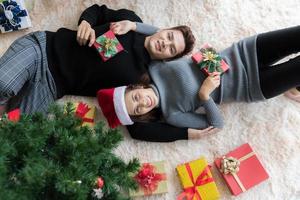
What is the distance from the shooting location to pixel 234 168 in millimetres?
1331

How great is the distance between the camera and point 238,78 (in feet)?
4.44

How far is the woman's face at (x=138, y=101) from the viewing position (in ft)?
4.29

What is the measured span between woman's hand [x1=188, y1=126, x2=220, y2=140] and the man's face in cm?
29

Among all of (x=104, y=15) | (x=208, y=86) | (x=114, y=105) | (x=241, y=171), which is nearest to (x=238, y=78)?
(x=208, y=86)

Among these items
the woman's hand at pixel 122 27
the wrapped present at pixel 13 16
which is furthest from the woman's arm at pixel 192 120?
the wrapped present at pixel 13 16

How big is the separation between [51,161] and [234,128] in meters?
0.86

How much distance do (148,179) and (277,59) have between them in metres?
0.64

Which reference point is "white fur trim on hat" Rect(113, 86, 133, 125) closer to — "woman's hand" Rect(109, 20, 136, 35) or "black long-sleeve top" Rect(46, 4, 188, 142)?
"black long-sleeve top" Rect(46, 4, 188, 142)

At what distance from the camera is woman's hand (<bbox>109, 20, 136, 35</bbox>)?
1392 mm

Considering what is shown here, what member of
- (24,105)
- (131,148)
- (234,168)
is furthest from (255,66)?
(24,105)

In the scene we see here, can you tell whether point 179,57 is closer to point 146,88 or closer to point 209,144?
point 146,88

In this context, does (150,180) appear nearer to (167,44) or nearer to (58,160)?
(167,44)

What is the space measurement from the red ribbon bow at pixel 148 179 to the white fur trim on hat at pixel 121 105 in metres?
0.18

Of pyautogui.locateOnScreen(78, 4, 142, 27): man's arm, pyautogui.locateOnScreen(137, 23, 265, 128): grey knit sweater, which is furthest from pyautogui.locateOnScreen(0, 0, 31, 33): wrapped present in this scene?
pyautogui.locateOnScreen(137, 23, 265, 128): grey knit sweater
